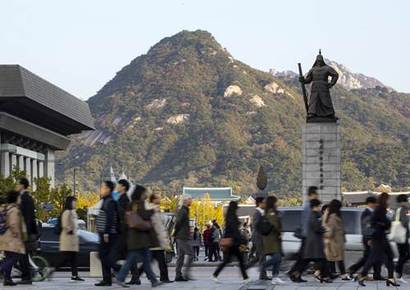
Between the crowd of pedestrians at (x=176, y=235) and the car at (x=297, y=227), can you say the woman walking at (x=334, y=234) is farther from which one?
the car at (x=297, y=227)

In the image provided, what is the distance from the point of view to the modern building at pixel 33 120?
81938mm

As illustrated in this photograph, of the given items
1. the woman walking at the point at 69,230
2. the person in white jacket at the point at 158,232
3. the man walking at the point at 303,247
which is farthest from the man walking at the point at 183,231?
the man walking at the point at 303,247

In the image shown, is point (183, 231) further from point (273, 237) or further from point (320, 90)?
point (320, 90)

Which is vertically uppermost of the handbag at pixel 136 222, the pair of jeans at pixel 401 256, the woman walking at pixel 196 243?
the handbag at pixel 136 222

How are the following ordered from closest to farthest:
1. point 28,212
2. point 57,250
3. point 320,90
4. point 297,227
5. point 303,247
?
point 28,212
point 303,247
point 297,227
point 57,250
point 320,90

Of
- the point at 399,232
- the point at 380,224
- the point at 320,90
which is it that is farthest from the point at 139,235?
the point at 320,90

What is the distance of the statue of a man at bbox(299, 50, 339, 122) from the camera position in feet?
122

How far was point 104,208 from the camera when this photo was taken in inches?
750

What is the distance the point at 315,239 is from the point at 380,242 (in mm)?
1246

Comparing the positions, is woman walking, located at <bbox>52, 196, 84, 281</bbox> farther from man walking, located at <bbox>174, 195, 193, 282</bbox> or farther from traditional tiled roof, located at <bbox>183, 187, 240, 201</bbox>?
traditional tiled roof, located at <bbox>183, 187, 240, 201</bbox>

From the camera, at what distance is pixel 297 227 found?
23.8 metres

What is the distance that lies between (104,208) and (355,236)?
716 cm

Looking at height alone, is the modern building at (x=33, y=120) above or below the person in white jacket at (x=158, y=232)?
above

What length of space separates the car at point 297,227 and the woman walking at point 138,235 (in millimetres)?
5795
